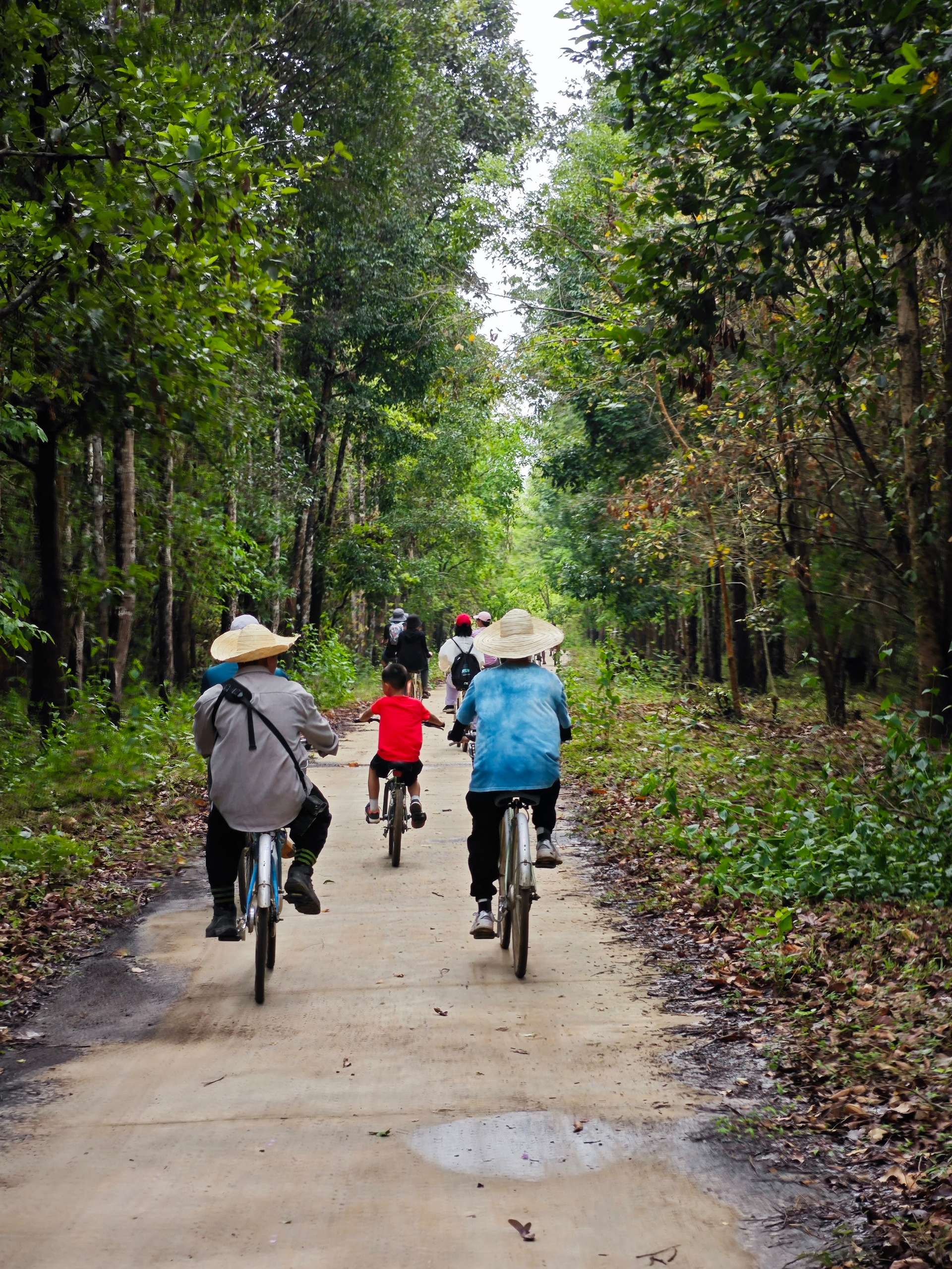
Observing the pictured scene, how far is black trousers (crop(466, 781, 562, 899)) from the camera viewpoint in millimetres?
7496

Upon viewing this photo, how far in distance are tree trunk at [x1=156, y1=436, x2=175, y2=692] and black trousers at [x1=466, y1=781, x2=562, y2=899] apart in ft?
31.7

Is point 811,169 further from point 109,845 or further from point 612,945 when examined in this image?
point 109,845

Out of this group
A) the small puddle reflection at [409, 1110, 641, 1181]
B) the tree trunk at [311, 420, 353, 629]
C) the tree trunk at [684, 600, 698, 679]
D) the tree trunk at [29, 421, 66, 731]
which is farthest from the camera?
the tree trunk at [311, 420, 353, 629]

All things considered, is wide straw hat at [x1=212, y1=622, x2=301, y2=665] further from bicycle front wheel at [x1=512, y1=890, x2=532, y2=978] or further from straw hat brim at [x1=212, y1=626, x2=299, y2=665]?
bicycle front wheel at [x1=512, y1=890, x2=532, y2=978]

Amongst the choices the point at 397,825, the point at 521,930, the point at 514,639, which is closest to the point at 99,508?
the point at 397,825

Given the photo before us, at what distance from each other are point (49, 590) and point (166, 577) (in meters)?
6.42

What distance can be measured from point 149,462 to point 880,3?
13604 mm

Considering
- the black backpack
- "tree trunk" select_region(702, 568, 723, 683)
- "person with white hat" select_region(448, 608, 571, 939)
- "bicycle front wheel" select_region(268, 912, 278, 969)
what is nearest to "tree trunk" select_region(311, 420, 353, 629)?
"tree trunk" select_region(702, 568, 723, 683)

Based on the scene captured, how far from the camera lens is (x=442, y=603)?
54688 millimetres

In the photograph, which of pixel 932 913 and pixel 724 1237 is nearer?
pixel 724 1237

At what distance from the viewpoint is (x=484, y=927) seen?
7461mm

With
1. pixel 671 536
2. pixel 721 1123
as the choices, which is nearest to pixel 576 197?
pixel 671 536

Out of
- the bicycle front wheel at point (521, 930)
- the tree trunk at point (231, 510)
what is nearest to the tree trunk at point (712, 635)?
the tree trunk at point (231, 510)

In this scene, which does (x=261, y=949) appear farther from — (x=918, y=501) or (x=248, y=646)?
(x=918, y=501)
